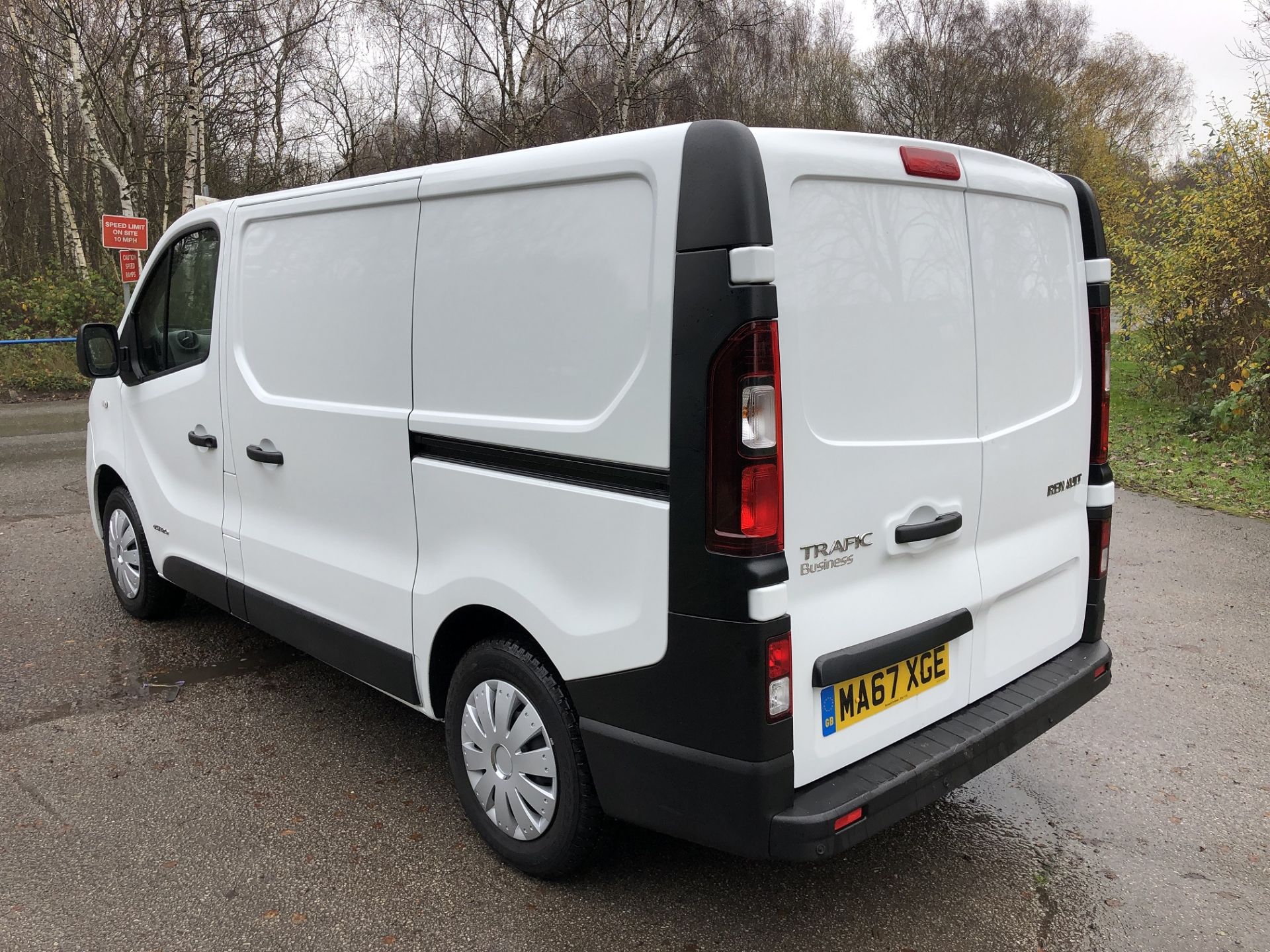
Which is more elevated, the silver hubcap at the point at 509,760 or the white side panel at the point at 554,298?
the white side panel at the point at 554,298

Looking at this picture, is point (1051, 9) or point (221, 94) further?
point (1051, 9)

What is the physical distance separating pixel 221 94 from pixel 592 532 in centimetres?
2166

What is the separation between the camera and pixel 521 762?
107 inches

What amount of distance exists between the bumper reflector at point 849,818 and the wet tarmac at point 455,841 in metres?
0.51

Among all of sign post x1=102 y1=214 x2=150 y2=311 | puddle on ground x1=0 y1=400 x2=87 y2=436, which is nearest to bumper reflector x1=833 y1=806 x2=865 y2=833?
puddle on ground x1=0 y1=400 x2=87 y2=436

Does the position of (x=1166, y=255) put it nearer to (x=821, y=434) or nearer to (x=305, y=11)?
(x=821, y=434)

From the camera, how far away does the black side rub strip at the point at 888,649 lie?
226 centimetres

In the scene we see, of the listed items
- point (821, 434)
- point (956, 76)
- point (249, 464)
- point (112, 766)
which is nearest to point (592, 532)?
point (821, 434)

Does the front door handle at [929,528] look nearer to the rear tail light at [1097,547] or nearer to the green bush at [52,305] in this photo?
the rear tail light at [1097,547]

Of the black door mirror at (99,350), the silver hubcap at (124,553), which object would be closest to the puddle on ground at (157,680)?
the silver hubcap at (124,553)

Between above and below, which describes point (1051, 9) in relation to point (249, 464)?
above

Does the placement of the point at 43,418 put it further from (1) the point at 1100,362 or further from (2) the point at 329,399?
(1) the point at 1100,362

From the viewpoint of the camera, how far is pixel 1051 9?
148 feet

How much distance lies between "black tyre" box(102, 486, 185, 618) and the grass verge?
24.8 ft
